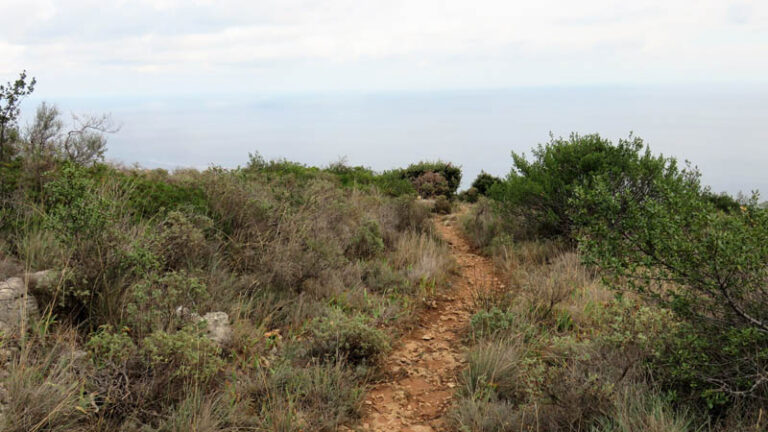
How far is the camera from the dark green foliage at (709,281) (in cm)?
299

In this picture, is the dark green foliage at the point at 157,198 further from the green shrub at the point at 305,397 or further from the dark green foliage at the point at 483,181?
the dark green foliage at the point at 483,181

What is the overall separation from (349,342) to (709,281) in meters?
2.72

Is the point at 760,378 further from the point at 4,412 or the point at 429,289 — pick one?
the point at 4,412

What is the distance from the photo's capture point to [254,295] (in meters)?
5.04

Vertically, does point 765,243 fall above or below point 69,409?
above

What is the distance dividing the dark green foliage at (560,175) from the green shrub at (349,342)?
4611 millimetres

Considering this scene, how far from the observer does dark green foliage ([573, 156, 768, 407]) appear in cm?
299

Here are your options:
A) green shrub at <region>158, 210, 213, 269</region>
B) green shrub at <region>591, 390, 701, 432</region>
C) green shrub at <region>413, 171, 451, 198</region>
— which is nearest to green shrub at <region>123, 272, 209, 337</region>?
green shrub at <region>158, 210, 213, 269</region>

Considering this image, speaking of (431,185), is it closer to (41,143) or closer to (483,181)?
(483,181)

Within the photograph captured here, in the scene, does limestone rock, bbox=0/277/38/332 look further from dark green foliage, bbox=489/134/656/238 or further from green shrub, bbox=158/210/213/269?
dark green foliage, bbox=489/134/656/238

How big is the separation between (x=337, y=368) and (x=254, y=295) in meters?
1.58

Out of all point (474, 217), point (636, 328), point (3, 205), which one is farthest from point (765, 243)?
point (474, 217)

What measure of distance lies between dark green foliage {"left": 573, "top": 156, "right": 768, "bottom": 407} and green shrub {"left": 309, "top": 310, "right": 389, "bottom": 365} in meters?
1.93

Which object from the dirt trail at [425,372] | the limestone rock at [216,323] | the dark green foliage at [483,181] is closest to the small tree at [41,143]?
the limestone rock at [216,323]
